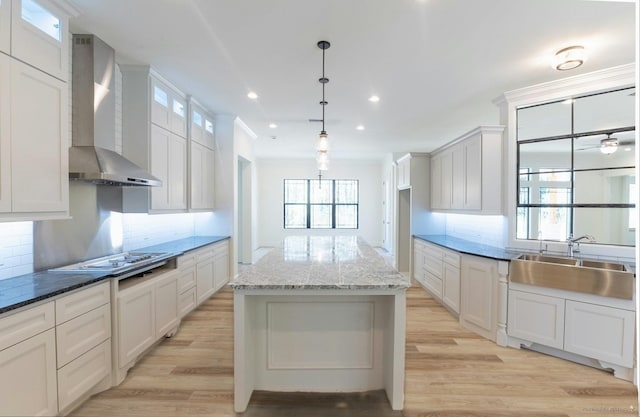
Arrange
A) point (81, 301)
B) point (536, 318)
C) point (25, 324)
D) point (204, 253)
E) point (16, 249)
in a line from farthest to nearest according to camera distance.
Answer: point (204, 253) → point (536, 318) → point (16, 249) → point (81, 301) → point (25, 324)

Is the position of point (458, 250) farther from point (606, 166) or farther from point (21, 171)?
point (21, 171)

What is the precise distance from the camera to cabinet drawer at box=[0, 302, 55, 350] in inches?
62.4

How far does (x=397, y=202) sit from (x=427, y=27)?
170 inches

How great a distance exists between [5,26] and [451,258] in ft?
14.9

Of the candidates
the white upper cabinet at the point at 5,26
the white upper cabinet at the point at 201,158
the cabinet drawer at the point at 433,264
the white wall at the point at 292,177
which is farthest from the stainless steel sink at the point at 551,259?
the white wall at the point at 292,177

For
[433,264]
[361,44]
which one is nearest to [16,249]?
[361,44]

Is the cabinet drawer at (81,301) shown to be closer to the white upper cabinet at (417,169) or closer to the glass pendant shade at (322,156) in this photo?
the glass pendant shade at (322,156)

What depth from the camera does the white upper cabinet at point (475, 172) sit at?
3.65 m

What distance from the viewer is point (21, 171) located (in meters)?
1.88

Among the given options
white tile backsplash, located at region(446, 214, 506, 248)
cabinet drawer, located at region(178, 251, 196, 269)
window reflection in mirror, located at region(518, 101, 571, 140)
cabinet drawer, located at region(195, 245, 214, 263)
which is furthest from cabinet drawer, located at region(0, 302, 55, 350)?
window reflection in mirror, located at region(518, 101, 571, 140)

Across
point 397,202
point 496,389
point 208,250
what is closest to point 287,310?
point 496,389

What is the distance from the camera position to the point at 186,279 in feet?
11.6

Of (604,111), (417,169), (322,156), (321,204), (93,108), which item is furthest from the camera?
(321,204)

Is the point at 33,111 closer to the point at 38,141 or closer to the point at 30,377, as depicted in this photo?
the point at 38,141
